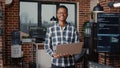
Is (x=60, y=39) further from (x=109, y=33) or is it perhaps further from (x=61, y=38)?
(x=109, y=33)

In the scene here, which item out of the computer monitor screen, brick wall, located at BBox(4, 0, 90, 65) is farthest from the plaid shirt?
brick wall, located at BBox(4, 0, 90, 65)

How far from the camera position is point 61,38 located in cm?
351

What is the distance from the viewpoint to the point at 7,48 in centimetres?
802

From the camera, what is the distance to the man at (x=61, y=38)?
347cm

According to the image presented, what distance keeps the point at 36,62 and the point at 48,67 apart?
0.40 m

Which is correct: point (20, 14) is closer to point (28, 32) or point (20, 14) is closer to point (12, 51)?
point (28, 32)

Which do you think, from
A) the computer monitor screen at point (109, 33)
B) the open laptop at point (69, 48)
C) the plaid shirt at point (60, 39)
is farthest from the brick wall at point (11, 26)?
the open laptop at point (69, 48)

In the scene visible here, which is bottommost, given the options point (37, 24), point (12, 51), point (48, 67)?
point (48, 67)

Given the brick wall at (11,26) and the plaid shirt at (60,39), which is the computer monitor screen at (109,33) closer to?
the plaid shirt at (60,39)

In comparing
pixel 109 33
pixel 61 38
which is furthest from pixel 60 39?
pixel 109 33

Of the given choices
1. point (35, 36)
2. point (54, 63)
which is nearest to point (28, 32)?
point (35, 36)

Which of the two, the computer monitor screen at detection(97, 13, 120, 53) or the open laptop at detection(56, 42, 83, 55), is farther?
the computer monitor screen at detection(97, 13, 120, 53)

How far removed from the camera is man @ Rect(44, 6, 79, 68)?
347 centimetres

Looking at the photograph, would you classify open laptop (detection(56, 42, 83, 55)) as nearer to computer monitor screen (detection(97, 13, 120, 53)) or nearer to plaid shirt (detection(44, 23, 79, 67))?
plaid shirt (detection(44, 23, 79, 67))
